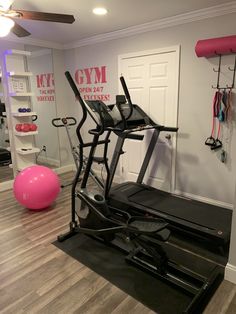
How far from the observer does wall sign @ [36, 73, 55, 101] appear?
453cm

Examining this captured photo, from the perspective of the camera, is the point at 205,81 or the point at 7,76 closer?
the point at 205,81

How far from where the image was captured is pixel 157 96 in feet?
11.7

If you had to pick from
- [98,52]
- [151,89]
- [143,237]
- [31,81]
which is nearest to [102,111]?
[151,89]

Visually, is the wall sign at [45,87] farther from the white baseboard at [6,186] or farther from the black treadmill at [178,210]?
the black treadmill at [178,210]

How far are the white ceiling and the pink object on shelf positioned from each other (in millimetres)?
389

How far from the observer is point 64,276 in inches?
83.2

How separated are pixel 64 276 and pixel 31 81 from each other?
344 centimetres

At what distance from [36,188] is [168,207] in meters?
1.67

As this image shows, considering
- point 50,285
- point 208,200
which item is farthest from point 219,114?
point 50,285

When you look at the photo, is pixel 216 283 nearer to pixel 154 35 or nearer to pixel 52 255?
pixel 52 255

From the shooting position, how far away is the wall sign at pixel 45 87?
4.53 meters

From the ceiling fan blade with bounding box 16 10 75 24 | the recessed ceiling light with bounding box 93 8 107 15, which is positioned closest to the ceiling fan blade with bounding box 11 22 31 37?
the ceiling fan blade with bounding box 16 10 75 24

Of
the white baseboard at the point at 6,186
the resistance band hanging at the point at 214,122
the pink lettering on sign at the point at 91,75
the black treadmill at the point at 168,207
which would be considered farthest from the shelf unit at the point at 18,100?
the resistance band hanging at the point at 214,122

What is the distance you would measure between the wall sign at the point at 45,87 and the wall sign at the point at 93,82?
50 cm
